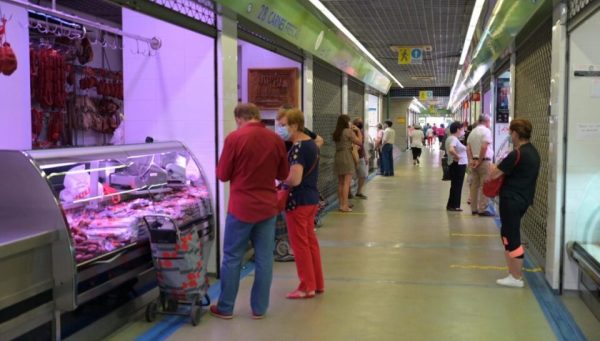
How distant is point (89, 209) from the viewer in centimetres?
406

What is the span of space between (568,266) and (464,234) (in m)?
2.85

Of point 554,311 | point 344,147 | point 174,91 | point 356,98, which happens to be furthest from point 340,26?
point 554,311

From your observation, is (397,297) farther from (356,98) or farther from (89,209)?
(356,98)

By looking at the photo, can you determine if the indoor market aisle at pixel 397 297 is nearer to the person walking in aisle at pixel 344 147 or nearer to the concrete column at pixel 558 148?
the concrete column at pixel 558 148

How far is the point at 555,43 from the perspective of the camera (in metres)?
5.01

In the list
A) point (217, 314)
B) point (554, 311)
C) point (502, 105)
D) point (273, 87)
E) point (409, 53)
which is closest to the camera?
point (217, 314)

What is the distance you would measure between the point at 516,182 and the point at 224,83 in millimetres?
2666

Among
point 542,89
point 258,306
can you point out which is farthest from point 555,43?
point 258,306

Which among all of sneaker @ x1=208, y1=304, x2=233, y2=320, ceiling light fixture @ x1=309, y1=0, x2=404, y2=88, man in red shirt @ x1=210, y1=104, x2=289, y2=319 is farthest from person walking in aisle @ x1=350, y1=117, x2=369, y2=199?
sneaker @ x1=208, y1=304, x2=233, y2=320

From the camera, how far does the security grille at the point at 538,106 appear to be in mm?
6082

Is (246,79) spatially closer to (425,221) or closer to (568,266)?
(425,221)

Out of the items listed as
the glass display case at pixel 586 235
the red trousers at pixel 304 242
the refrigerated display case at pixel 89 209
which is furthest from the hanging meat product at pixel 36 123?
the glass display case at pixel 586 235

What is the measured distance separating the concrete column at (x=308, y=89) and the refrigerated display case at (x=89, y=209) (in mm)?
3616

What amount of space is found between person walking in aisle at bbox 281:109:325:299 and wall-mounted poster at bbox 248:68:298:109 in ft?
11.0
